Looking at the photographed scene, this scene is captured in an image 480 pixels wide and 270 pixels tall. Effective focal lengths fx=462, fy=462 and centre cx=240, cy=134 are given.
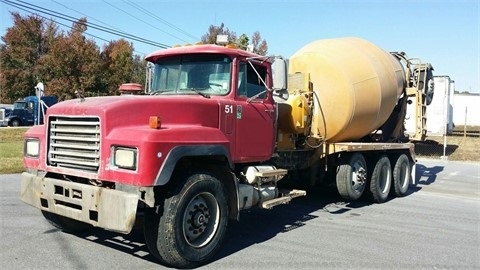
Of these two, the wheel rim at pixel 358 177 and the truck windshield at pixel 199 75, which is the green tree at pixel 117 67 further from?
the truck windshield at pixel 199 75

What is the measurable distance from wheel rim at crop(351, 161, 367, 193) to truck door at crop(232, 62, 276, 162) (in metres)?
3.03

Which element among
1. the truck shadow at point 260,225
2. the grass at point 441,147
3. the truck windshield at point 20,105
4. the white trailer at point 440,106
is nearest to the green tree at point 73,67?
the truck windshield at point 20,105

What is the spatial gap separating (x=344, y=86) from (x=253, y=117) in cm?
304

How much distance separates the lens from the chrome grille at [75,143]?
517 cm

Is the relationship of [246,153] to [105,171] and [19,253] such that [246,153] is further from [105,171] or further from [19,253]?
[19,253]

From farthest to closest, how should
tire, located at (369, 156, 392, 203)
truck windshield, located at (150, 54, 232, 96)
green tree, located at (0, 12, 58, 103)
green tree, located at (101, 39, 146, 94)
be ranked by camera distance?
green tree, located at (0, 12, 58, 103)
green tree, located at (101, 39, 146, 94)
tire, located at (369, 156, 392, 203)
truck windshield, located at (150, 54, 232, 96)

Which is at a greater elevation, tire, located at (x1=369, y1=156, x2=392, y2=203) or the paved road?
tire, located at (x1=369, y1=156, x2=392, y2=203)

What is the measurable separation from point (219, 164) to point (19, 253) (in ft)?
8.52

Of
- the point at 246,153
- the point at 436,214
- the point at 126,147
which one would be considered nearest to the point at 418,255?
the point at 246,153

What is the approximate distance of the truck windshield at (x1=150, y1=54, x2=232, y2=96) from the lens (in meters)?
6.25

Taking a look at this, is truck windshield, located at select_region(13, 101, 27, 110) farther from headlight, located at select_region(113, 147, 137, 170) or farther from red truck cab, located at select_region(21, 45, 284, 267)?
headlight, located at select_region(113, 147, 137, 170)

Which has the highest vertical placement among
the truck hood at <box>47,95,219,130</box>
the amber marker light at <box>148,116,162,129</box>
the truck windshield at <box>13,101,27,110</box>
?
the truck windshield at <box>13,101,27,110</box>

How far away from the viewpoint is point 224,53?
20.5 ft

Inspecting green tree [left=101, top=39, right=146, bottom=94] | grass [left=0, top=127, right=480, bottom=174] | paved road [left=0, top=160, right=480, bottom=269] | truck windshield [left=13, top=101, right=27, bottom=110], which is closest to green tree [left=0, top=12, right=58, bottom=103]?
truck windshield [left=13, top=101, right=27, bottom=110]
